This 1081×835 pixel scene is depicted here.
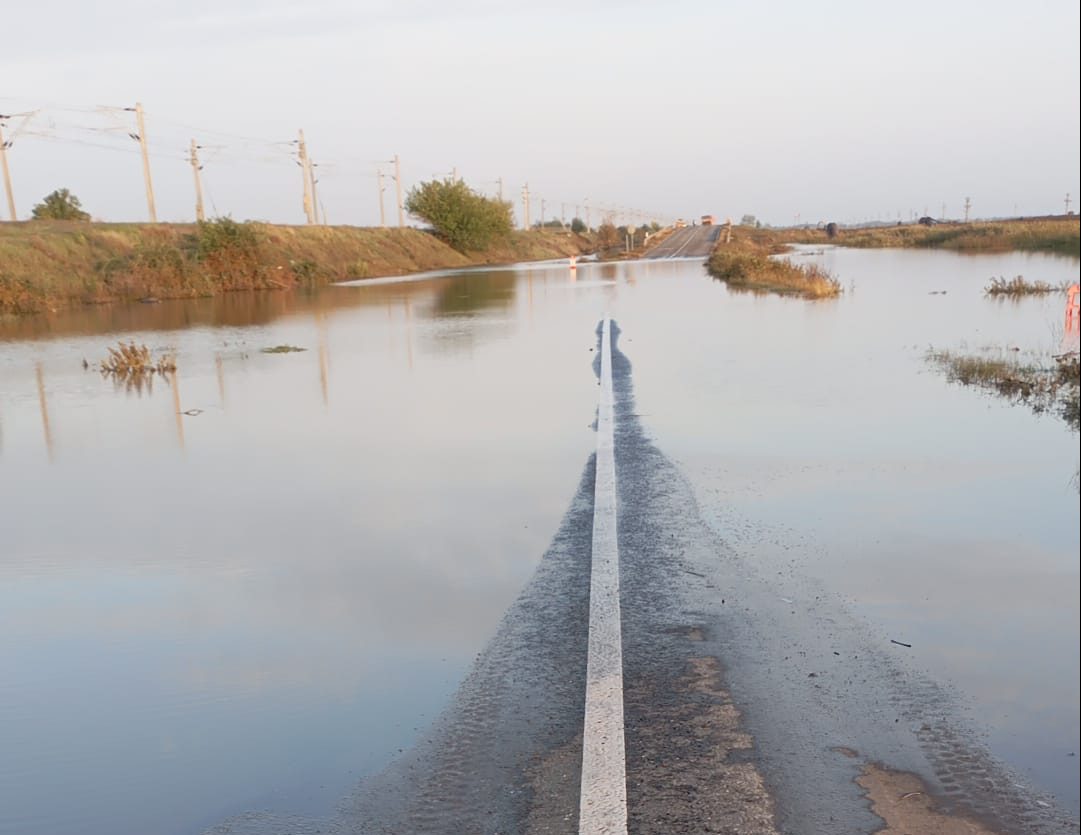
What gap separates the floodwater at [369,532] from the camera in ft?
13.9

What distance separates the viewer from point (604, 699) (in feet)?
14.0

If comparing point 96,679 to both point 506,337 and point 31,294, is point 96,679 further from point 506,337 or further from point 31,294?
point 31,294

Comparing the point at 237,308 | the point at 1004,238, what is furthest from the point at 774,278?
the point at 237,308

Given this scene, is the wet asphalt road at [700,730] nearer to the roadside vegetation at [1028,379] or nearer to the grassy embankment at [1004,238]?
the roadside vegetation at [1028,379]

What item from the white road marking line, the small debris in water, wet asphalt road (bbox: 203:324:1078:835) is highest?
the small debris in water

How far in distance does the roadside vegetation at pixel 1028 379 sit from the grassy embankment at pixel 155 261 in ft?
106

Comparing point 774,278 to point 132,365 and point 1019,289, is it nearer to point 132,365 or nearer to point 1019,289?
point 1019,289

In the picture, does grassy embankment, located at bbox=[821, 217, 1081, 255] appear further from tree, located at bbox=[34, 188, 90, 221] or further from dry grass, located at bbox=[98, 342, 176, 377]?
tree, located at bbox=[34, 188, 90, 221]

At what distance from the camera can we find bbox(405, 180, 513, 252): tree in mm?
80438

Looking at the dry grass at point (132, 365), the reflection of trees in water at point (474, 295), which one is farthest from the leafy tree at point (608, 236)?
the dry grass at point (132, 365)

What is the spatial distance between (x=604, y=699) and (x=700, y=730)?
0.51 meters

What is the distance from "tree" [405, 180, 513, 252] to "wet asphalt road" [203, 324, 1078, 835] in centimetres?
7715

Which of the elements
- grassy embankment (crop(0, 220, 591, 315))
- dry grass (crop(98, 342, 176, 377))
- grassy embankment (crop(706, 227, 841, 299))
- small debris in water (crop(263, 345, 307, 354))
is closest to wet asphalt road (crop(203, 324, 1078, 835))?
dry grass (crop(98, 342, 176, 377))

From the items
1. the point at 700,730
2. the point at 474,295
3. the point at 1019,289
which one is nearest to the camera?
the point at 700,730
